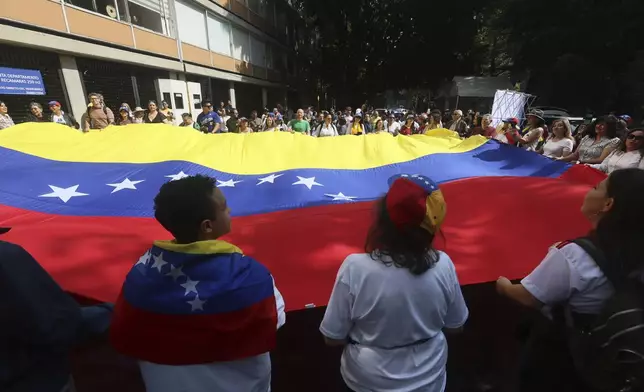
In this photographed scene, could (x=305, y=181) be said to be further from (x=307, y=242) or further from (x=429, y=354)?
(x=429, y=354)

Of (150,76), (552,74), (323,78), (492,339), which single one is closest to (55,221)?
(492,339)

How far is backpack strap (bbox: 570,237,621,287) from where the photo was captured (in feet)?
3.66

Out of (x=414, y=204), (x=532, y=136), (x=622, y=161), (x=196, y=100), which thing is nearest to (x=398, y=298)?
(x=414, y=204)

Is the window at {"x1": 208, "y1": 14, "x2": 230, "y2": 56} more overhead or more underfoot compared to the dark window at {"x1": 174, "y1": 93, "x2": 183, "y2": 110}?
more overhead

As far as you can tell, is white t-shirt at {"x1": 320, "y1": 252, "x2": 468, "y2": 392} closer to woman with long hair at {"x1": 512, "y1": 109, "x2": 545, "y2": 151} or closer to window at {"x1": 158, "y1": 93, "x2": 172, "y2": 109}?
woman with long hair at {"x1": 512, "y1": 109, "x2": 545, "y2": 151}

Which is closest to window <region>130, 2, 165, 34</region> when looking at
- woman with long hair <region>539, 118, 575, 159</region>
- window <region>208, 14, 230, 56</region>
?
window <region>208, 14, 230, 56</region>

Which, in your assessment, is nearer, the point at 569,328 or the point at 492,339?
the point at 569,328

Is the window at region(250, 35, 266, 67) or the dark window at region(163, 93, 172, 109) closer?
the dark window at region(163, 93, 172, 109)

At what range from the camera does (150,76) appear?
12375 mm

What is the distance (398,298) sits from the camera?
1114 mm

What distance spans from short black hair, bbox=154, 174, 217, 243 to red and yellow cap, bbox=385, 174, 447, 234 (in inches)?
22.5

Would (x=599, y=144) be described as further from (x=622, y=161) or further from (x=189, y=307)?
(x=189, y=307)

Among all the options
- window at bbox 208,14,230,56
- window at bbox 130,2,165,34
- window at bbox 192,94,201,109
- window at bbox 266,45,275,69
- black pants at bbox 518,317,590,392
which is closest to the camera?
black pants at bbox 518,317,590,392

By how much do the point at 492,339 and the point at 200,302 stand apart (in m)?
1.72
